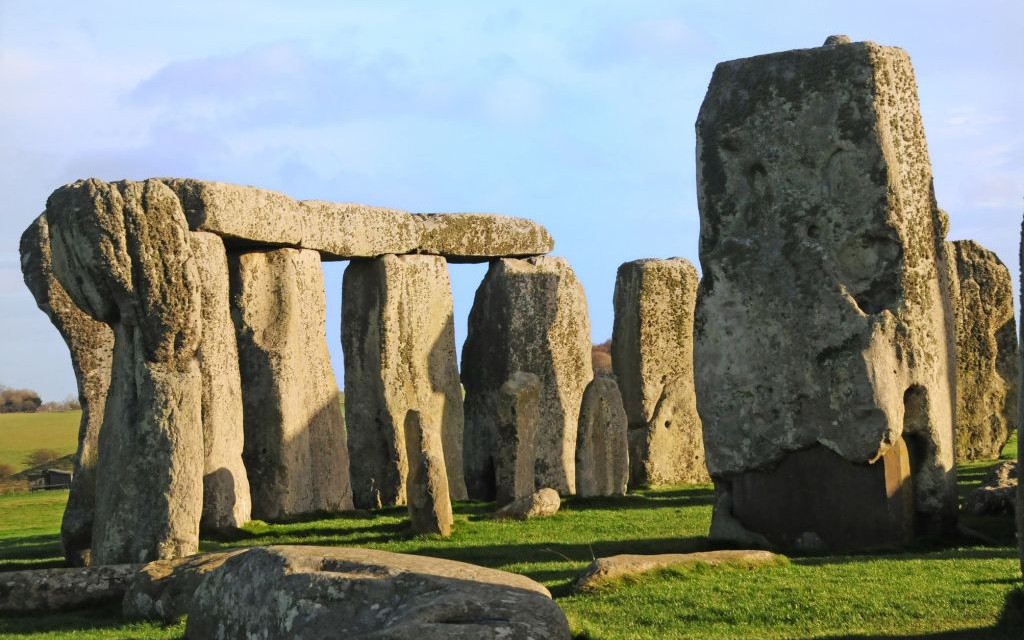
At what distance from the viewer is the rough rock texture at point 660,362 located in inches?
920

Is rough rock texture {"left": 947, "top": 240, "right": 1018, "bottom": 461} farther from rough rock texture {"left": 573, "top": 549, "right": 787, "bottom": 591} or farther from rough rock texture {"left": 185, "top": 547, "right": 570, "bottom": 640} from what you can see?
rough rock texture {"left": 185, "top": 547, "right": 570, "bottom": 640}

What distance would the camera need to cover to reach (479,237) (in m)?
23.8

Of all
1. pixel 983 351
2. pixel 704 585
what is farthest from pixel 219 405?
pixel 983 351

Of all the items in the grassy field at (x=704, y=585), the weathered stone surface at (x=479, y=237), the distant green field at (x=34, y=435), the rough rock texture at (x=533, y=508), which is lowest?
the grassy field at (x=704, y=585)

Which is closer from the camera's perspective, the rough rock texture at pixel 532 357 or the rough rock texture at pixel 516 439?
the rough rock texture at pixel 516 439

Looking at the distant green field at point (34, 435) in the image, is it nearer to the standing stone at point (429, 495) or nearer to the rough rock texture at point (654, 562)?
the standing stone at point (429, 495)

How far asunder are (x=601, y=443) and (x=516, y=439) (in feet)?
3.40

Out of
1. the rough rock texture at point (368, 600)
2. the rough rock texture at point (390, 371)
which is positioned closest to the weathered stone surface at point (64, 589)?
the rough rock texture at point (368, 600)

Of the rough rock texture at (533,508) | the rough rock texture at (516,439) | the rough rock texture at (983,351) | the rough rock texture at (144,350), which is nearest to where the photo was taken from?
the rough rock texture at (144,350)

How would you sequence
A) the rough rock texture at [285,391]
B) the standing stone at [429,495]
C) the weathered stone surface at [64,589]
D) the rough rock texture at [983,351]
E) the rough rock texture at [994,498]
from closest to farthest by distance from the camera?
the weathered stone surface at [64,589], the rough rock texture at [994,498], the standing stone at [429,495], the rough rock texture at [285,391], the rough rock texture at [983,351]

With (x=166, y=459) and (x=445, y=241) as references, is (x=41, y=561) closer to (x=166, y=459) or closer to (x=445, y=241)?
(x=166, y=459)

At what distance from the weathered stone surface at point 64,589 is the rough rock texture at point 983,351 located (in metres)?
14.6

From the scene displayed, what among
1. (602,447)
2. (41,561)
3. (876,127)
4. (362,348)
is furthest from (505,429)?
(876,127)

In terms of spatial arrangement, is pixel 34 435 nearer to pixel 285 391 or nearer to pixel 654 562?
pixel 285 391
